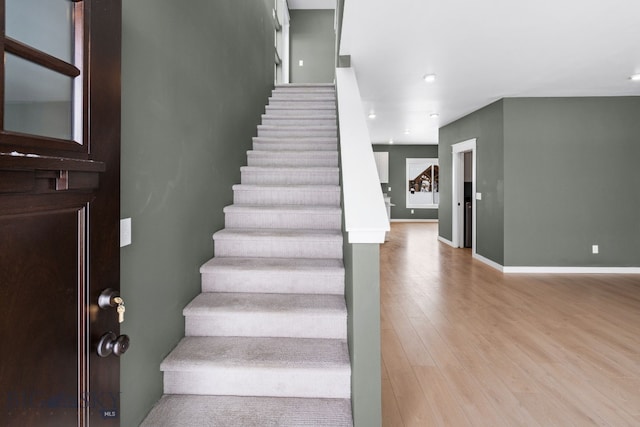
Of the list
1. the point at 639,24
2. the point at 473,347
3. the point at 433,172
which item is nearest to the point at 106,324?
the point at 473,347

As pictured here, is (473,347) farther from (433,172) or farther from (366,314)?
(433,172)

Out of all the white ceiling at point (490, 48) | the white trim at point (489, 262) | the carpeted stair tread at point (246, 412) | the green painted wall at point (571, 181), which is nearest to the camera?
the carpeted stair tread at point (246, 412)

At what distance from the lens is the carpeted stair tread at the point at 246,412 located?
146cm

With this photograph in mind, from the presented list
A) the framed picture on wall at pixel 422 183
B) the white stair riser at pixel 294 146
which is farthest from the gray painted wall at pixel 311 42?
the framed picture on wall at pixel 422 183

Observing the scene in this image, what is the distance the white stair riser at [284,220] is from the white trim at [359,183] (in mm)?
728

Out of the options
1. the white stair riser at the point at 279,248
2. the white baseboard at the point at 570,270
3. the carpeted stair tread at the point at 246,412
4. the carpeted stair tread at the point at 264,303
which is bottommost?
the carpeted stair tread at the point at 246,412

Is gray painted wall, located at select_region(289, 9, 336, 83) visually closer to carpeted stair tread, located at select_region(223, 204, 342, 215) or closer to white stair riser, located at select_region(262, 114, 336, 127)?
white stair riser, located at select_region(262, 114, 336, 127)

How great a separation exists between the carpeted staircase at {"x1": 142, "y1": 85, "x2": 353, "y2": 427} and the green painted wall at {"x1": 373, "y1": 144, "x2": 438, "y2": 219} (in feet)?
29.8

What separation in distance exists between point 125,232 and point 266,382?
0.96 metres

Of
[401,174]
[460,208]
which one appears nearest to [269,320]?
[460,208]

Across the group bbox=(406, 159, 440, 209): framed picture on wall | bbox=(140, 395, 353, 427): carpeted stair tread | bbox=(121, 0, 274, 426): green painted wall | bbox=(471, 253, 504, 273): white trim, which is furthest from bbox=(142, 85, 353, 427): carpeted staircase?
bbox=(406, 159, 440, 209): framed picture on wall

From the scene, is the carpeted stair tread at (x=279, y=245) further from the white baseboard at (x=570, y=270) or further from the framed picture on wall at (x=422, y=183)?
the framed picture on wall at (x=422, y=183)

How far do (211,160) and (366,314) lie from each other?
5.20 feet

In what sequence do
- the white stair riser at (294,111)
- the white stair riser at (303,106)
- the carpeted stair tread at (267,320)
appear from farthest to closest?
the white stair riser at (303,106)
the white stair riser at (294,111)
the carpeted stair tread at (267,320)
